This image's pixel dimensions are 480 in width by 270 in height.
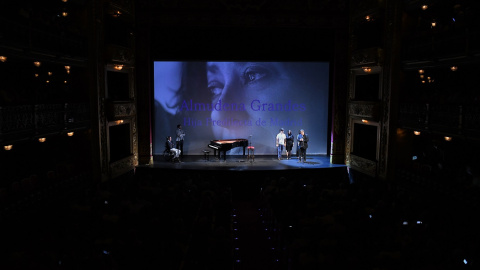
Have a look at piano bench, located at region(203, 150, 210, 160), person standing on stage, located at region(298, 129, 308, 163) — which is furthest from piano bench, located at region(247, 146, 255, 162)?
person standing on stage, located at region(298, 129, 308, 163)

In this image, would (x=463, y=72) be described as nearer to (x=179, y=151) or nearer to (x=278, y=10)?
(x=278, y=10)

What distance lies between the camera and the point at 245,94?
880 inches

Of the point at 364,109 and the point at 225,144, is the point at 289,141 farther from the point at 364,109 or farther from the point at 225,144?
the point at 364,109

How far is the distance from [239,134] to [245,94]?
2.27 meters

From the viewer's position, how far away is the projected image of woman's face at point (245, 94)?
2225 cm

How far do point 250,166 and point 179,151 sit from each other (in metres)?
3.83

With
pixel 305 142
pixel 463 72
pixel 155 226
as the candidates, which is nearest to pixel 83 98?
pixel 155 226

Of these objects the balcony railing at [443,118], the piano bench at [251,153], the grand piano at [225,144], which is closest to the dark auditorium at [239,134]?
the balcony railing at [443,118]

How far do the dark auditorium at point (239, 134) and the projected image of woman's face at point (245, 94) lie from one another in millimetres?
81

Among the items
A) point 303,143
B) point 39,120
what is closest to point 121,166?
point 39,120

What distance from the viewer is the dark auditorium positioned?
385 inches

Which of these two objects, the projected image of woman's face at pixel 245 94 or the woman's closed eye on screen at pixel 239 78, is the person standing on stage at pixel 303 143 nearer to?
the projected image of woman's face at pixel 245 94

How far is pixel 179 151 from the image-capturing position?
20672 mm

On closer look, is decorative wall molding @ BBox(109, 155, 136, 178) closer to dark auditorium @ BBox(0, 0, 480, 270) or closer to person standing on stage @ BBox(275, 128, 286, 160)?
dark auditorium @ BBox(0, 0, 480, 270)
